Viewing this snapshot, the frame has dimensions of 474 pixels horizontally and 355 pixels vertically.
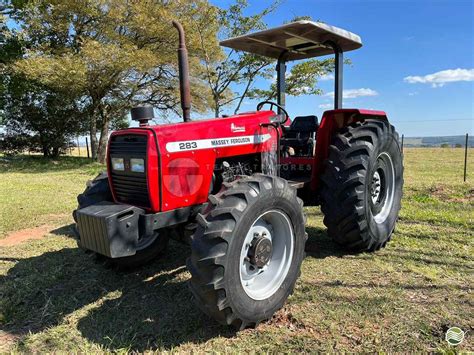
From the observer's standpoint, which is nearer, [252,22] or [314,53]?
[314,53]

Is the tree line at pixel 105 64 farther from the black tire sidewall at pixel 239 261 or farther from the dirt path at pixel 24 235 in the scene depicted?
the black tire sidewall at pixel 239 261

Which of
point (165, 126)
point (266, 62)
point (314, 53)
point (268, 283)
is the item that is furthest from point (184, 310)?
point (266, 62)

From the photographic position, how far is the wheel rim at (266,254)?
2.93 meters

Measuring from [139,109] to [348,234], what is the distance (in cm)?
239

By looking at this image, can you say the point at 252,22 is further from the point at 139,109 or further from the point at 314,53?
the point at 139,109

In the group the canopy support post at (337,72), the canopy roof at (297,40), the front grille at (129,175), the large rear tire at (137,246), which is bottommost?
the large rear tire at (137,246)

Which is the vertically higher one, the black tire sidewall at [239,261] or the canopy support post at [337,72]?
the canopy support post at [337,72]

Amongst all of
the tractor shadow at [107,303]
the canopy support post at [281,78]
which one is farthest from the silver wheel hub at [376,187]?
the tractor shadow at [107,303]

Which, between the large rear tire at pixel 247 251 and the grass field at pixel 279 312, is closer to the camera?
the large rear tire at pixel 247 251

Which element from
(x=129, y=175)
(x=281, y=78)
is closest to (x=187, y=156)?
(x=129, y=175)

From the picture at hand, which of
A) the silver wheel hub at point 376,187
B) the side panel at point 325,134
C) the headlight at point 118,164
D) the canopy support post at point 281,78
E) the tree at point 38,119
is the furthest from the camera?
the tree at point 38,119

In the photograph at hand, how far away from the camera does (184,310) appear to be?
→ 3.09 metres

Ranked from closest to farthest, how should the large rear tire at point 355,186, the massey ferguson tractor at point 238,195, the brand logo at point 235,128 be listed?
the massey ferguson tractor at point 238,195 → the brand logo at point 235,128 → the large rear tire at point 355,186

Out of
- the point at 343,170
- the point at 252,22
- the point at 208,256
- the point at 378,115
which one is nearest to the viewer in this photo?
the point at 208,256
